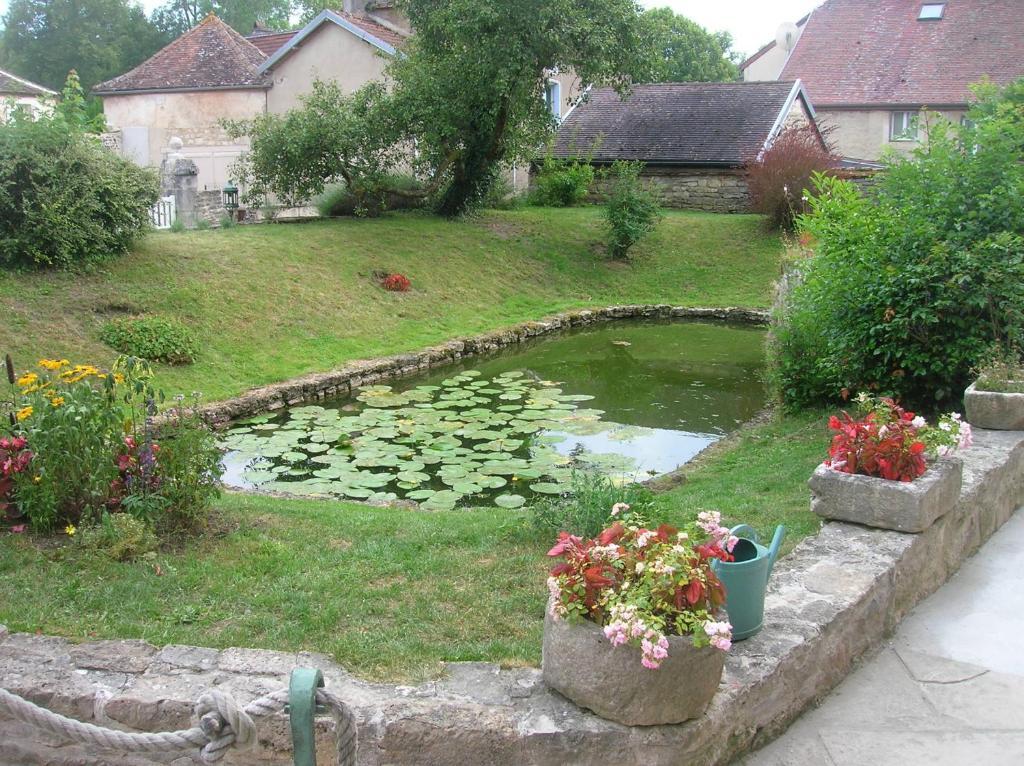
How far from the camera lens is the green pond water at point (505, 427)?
816 cm

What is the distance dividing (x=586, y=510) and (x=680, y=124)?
22.5m

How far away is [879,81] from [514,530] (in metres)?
29.7

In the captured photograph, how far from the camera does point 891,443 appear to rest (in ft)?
14.3

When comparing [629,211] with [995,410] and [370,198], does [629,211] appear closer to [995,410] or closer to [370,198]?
[370,198]

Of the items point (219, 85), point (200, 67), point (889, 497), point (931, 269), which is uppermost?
point (200, 67)

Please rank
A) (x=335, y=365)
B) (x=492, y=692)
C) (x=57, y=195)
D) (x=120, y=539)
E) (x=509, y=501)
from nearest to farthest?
(x=492, y=692), (x=120, y=539), (x=509, y=501), (x=57, y=195), (x=335, y=365)

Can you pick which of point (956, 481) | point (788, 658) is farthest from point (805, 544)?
point (788, 658)

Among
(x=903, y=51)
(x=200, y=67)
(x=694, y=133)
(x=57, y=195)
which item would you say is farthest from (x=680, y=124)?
(x=57, y=195)

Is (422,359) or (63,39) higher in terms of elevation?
(63,39)

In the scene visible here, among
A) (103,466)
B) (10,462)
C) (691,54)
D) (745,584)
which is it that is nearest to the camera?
(745,584)

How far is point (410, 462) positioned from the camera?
8664mm

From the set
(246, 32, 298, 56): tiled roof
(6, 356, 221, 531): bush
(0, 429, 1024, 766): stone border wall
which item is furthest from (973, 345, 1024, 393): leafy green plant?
(246, 32, 298, 56): tiled roof

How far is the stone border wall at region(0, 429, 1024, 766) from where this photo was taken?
111 inches

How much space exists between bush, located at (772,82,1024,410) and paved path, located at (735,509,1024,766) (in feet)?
10.8
